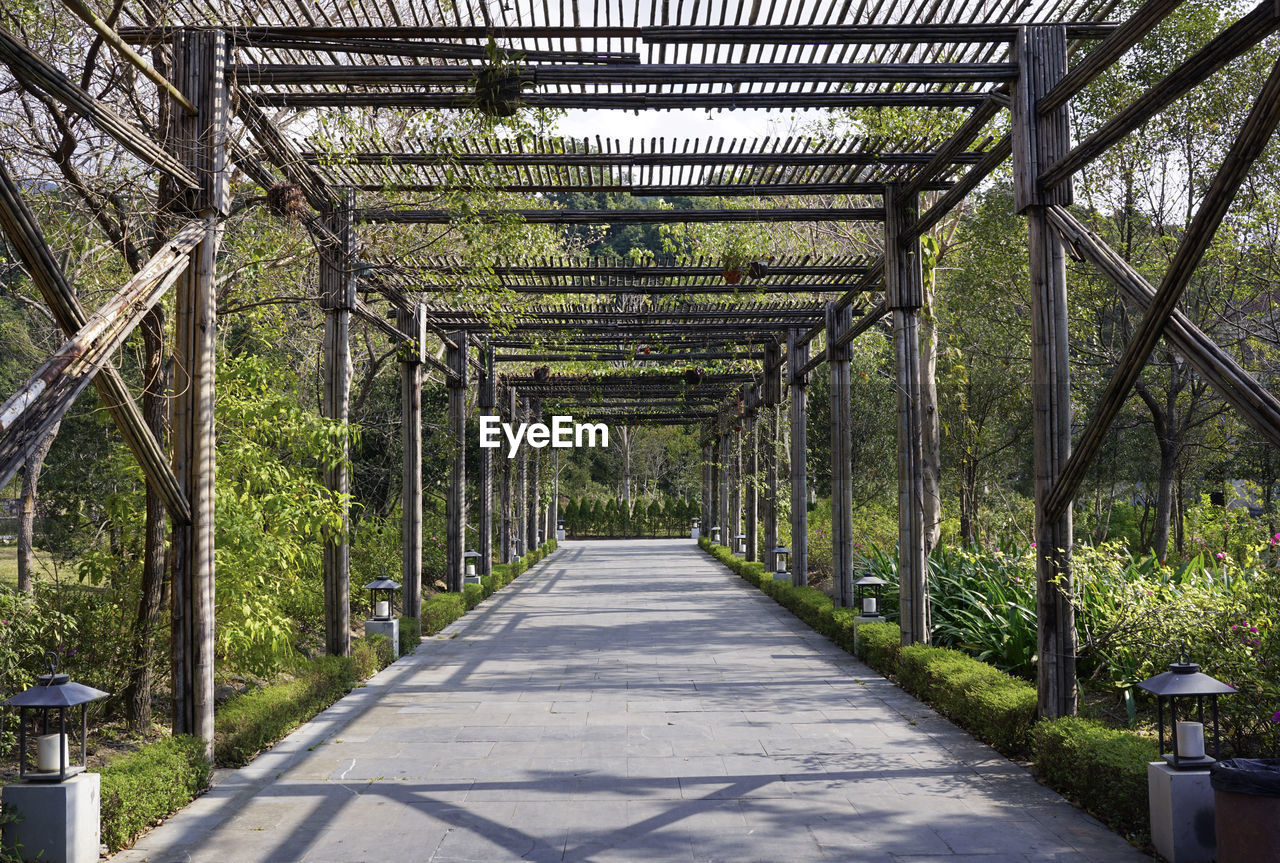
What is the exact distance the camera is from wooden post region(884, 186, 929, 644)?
8422mm

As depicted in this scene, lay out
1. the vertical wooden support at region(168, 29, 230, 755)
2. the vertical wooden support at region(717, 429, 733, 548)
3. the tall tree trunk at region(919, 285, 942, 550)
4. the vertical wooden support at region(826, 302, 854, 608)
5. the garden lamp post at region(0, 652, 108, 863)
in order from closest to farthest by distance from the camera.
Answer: the garden lamp post at region(0, 652, 108, 863) → the vertical wooden support at region(168, 29, 230, 755) → the vertical wooden support at region(826, 302, 854, 608) → the tall tree trunk at region(919, 285, 942, 550) → the vertical wooden support at region(717, 429, 733, 548)

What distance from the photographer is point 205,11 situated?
18.9 feet

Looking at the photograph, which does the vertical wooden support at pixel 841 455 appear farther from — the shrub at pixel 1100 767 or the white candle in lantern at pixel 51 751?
the white candle in lantern at pixel 51 751

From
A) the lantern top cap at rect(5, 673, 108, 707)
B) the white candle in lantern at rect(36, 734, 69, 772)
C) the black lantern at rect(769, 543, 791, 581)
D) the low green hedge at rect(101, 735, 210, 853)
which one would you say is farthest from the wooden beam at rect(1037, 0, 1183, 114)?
the black lantern at rect(769, 543, 791, 581)

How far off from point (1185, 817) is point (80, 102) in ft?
18.7

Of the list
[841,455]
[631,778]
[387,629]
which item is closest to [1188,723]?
[631,778]

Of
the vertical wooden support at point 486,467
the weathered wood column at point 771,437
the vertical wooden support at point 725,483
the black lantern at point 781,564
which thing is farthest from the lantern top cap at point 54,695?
the vertical wooden support at point 725,483

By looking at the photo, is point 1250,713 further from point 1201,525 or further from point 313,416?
point 1201,525

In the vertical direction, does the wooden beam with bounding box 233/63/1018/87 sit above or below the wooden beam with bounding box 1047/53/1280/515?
above

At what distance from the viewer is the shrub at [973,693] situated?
5.85m

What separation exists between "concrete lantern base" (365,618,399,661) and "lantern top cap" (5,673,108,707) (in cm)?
535

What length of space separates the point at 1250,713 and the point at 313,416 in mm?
6264

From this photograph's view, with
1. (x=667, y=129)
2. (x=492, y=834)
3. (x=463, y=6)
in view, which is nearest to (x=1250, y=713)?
(x=492, y=834)

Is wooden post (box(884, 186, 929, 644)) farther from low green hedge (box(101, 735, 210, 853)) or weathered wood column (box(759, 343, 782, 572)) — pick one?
weathered wood column (box(759, 343, 782, 572))
